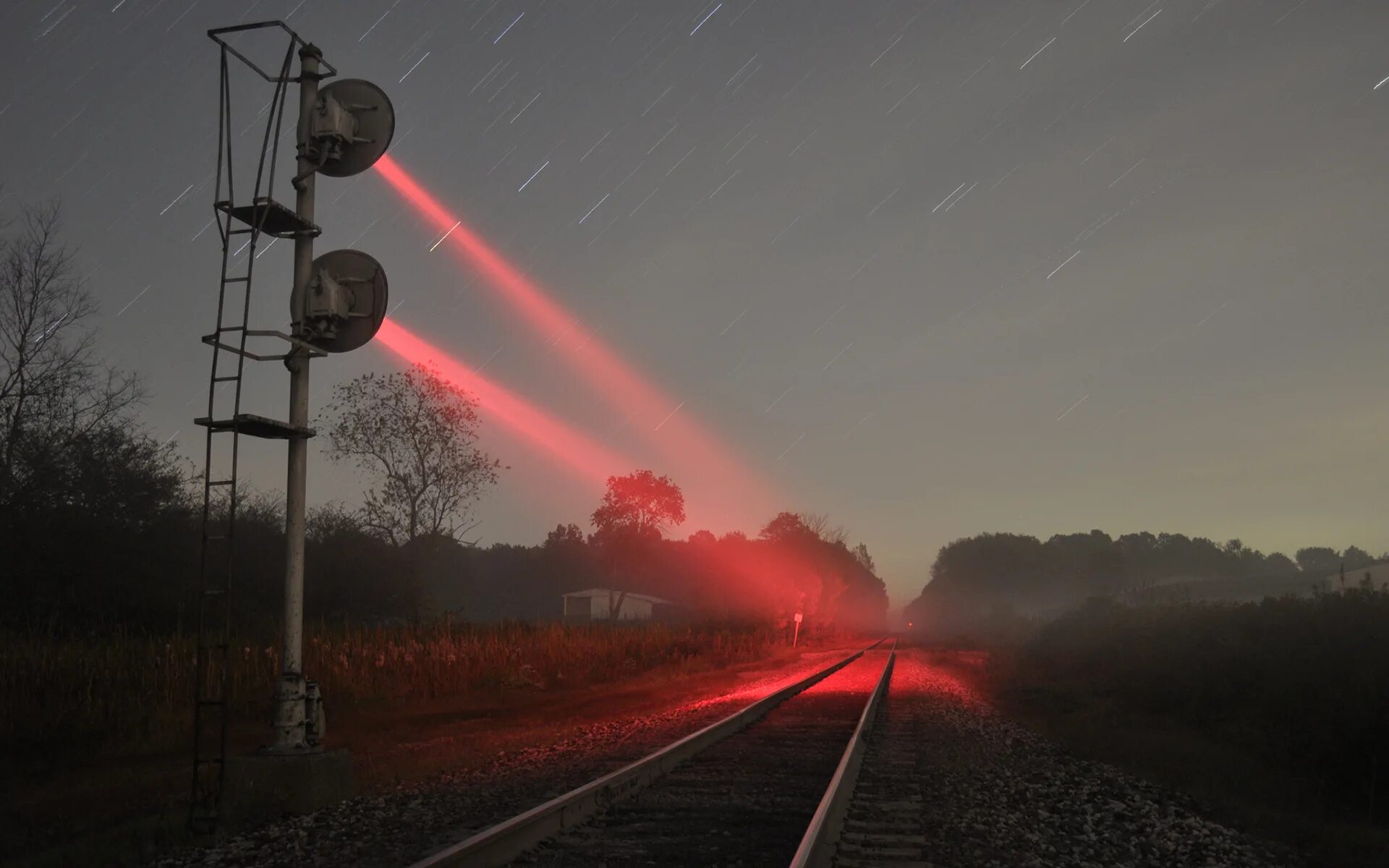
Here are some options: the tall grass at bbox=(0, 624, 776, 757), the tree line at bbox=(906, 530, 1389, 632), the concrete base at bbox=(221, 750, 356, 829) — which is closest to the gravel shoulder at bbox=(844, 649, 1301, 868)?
the concrete base at bbox=(221, 750, 356, 829)

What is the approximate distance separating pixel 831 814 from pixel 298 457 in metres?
5.53

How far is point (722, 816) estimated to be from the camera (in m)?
7.14

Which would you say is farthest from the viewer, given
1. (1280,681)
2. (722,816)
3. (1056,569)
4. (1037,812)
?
(1056,569)

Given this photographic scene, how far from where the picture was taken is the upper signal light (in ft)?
28.4

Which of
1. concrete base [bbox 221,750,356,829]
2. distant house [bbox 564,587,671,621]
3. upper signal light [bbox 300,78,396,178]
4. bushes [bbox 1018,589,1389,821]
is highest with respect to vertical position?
upper signal light [bbox 300,78,396,178]

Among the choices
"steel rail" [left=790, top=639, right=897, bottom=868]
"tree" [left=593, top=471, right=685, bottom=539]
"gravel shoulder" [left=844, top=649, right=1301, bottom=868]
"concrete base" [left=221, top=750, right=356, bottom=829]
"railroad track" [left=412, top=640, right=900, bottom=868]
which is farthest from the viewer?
"tree" [left=593, top=471, right=685, bottom=539]

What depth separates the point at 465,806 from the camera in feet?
25.4

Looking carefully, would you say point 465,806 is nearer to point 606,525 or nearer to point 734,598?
point 606,525

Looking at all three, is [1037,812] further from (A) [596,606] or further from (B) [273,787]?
(A) [596,606]

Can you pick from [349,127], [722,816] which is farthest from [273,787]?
[349,127]

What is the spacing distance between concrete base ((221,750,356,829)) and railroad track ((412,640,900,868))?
2192 millimetres

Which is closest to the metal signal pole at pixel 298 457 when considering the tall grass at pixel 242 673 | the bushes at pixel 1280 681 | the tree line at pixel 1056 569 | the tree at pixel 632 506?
the tall grass at pixel 242 673

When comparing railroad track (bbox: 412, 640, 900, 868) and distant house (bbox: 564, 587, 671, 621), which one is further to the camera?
distant house (bbox: 564, 587, 671, 621)

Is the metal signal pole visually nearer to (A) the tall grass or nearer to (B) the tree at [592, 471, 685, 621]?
(A) the tall grass
